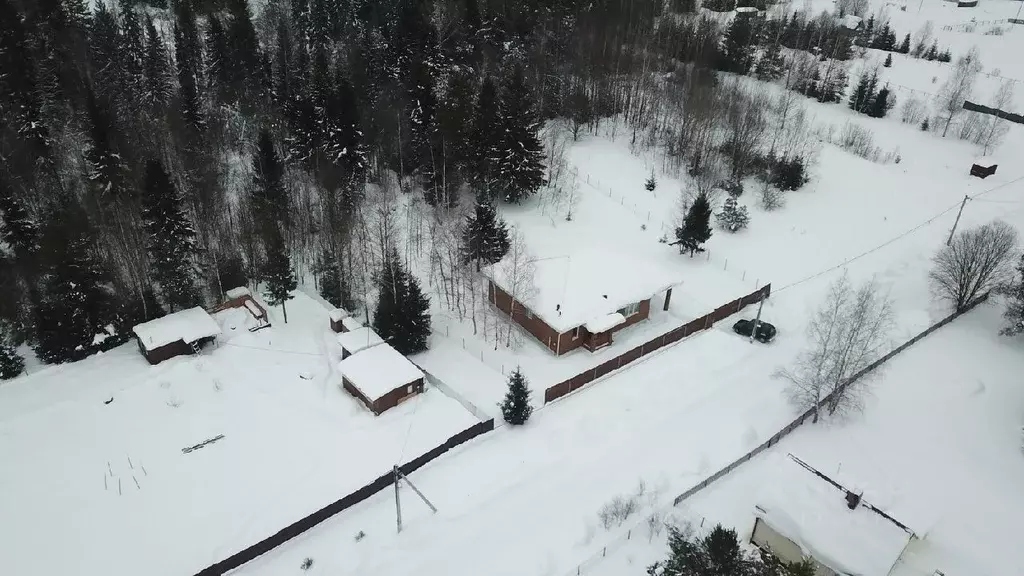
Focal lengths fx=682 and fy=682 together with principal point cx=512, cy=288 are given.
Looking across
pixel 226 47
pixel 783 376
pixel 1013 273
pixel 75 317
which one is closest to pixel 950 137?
pixel 1013 273

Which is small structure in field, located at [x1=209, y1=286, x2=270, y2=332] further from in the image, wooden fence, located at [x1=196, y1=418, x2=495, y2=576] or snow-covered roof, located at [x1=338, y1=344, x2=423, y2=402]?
wooden fence, located at [x1=196, y1=418, x2=495, y2=576]

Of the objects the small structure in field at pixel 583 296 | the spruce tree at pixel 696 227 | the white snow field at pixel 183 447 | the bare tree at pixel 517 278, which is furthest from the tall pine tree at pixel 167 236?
the spruce tree at pixel 696 227

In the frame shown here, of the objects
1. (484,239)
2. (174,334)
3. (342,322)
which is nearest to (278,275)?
(342,322)

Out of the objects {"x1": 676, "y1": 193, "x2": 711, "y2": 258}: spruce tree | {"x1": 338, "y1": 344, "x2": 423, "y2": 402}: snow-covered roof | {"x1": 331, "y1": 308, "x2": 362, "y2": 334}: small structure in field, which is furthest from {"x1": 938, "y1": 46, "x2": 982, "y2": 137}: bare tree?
{"x1": 331, "y1": 308, "x2": 362, "y2": 334}: small structure in field

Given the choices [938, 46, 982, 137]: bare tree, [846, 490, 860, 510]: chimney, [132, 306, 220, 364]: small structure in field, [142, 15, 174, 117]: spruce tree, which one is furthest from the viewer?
[938, 46, 982, 137]: bare tree

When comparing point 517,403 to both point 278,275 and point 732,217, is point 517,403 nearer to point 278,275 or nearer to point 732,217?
point 278,275

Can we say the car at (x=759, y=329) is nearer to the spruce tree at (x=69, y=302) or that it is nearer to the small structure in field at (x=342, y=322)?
the small structure in field at (x=342, y=322)
